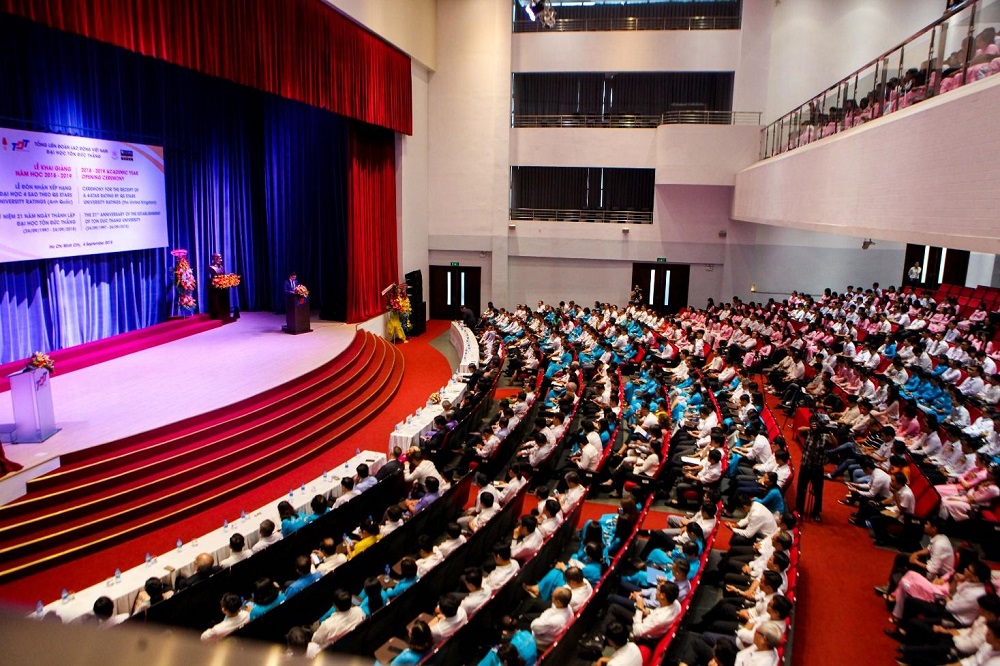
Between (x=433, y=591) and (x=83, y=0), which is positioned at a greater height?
(x=83, y=0)

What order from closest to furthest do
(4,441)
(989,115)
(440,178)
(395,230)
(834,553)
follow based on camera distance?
(989,115), (834,553), (4,441), (395,230), (440,178)

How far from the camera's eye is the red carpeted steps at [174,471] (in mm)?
6844

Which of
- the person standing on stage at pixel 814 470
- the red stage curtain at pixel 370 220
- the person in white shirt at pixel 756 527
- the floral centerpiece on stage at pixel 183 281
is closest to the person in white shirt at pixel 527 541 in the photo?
the person in white shirt at pixel 756 527

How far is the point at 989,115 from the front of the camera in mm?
6023

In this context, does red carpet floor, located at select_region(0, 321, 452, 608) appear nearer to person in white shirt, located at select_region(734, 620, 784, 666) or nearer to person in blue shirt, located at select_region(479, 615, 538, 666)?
person in blue shirt, located at select_region(479, 615, 538, 666)

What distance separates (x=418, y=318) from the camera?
18641 mm

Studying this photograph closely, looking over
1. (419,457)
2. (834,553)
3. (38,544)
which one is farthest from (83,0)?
(834,553)

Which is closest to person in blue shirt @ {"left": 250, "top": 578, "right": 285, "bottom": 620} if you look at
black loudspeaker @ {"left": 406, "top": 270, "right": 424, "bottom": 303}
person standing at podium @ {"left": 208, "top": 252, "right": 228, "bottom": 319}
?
person standing at podium @ {"left": 208, "top": 252, "right": 228, "bottom": 319}

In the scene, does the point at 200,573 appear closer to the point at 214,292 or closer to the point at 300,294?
the point at 300,294

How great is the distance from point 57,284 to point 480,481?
26.2 feet

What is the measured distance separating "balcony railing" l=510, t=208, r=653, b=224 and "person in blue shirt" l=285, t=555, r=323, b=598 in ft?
52.2

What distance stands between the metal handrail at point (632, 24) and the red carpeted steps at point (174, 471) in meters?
13.2

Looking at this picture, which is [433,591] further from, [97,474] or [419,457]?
[97,474]

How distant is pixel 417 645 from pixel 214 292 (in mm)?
11710
